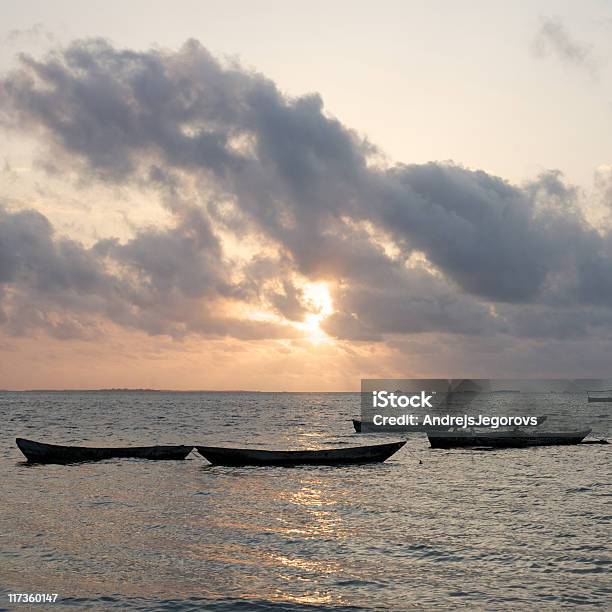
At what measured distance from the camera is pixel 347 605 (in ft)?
61.8

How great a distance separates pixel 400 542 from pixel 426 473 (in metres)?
22.1

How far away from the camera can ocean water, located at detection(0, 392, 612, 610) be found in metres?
19.9

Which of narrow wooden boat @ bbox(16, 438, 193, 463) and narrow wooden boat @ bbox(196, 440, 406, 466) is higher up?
narrow wooden boat @ bbox(196, 440, 406, 466)

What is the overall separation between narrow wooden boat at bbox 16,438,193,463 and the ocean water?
3.59 meters

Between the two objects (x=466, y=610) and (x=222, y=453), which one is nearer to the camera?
(x=466, y=610)

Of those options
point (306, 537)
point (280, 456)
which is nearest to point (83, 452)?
point (280, 456)

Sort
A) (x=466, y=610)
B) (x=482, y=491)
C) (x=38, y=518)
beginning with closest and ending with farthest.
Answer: (x=466, y=610) < (x=38, y=518) < (x=482, y=491)

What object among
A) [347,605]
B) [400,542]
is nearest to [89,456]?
[400,542]

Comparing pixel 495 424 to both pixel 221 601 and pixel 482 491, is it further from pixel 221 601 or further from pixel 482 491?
pixel 221 601

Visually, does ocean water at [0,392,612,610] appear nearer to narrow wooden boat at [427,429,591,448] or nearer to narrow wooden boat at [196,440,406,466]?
narrow wooden boat at [196,440,406,466]

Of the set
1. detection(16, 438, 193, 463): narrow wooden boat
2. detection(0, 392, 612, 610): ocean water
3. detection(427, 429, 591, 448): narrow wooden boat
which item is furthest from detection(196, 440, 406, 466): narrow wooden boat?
detection(427, 429, 591, 448): narrow wooden boat

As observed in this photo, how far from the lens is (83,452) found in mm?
53344

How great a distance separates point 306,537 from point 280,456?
2238 centimetres

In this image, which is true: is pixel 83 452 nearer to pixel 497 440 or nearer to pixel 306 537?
pixel 306 537
